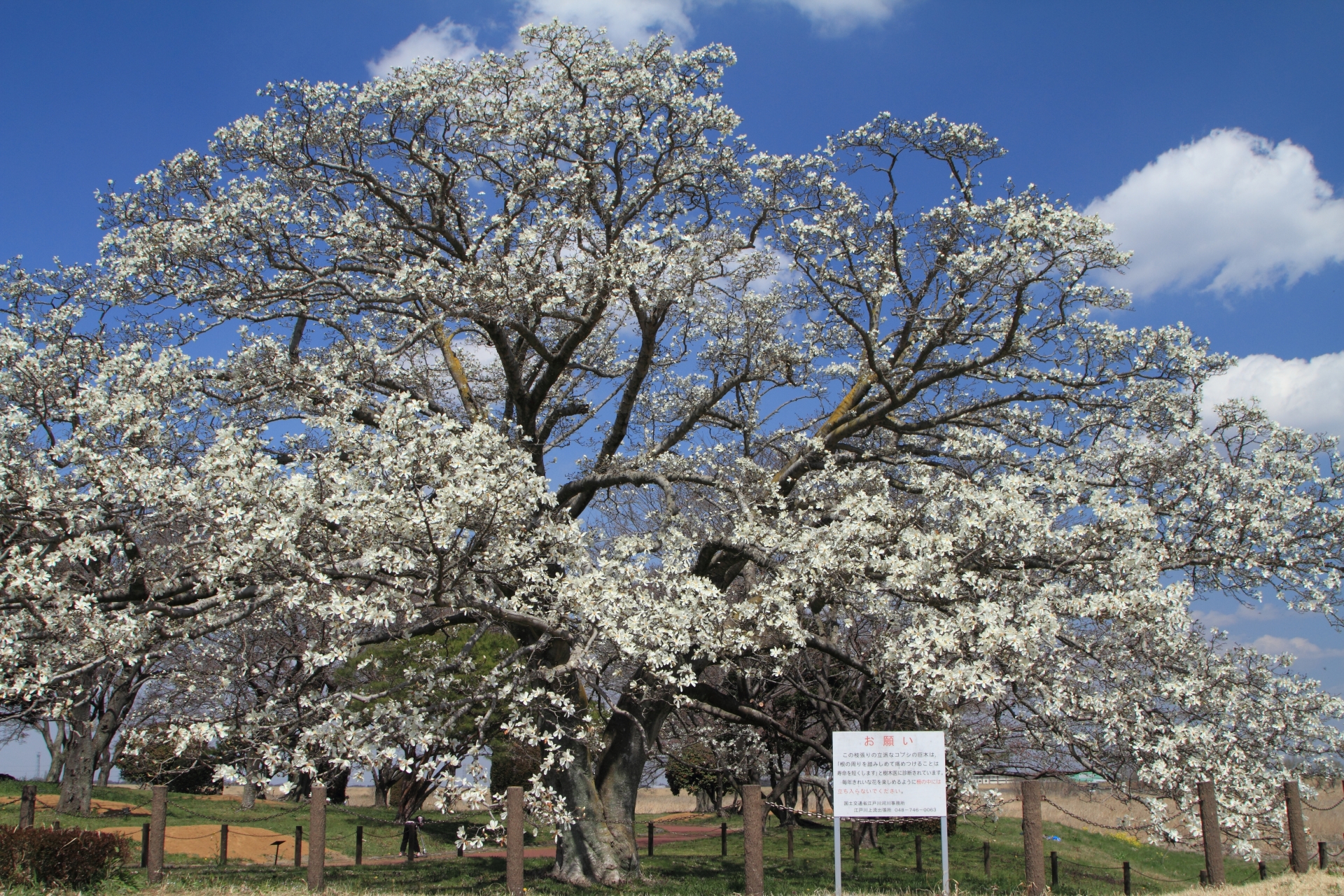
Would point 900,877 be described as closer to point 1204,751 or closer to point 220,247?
point 1204,751

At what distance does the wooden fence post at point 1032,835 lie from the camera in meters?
8.76

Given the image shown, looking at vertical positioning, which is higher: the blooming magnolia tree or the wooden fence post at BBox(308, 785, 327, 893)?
the blooming magnolia tree

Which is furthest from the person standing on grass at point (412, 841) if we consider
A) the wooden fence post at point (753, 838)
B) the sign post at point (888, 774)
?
the sign post at point (888, 774)

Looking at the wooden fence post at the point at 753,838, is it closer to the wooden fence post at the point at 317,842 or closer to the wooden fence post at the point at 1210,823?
the wooden fence post at the point at 317,842

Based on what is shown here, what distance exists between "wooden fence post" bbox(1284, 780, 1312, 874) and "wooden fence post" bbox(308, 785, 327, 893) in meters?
11.2

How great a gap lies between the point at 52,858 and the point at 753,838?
7431 millimetres

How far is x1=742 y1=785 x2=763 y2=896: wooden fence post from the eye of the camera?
29.9ft

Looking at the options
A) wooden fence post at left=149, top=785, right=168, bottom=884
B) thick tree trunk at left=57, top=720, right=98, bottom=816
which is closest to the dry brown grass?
wooden fence post at left=149, top=785, right=168, bottom=884

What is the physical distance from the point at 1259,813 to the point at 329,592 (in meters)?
10.6

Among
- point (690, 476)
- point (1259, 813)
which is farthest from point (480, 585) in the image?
point (1259, 813)

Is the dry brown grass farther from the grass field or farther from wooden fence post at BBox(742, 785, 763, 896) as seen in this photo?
wooden fence post at BBox(742, 785, 763, 896)

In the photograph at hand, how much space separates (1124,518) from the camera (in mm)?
10016

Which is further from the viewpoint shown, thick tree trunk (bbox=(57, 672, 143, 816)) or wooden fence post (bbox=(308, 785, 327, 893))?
thick tree trunk (bbox=(57, 672, 143, 816))

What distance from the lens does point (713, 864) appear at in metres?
16.7
